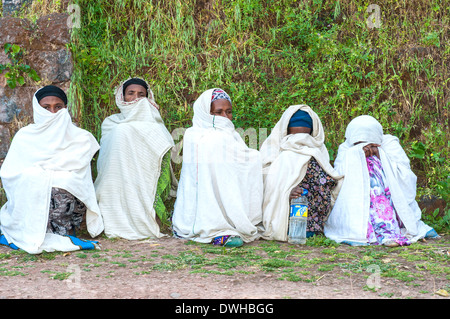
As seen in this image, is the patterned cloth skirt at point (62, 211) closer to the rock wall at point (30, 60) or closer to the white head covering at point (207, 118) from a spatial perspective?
the rock wall at point (30, 60)

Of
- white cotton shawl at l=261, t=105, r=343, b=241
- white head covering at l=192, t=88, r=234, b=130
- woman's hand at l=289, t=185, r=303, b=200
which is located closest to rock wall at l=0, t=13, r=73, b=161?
white head covering at l=192, t=88, r=234, b=130

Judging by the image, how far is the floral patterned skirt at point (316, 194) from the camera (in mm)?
4883

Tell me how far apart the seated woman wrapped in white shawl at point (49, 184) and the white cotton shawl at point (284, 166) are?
1.58 metres

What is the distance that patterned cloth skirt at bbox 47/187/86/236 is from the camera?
178 inches

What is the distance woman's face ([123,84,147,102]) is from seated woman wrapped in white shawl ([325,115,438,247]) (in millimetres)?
2067

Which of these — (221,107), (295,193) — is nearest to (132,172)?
(221,107)

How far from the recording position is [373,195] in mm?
4883

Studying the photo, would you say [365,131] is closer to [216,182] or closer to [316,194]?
[316,194]

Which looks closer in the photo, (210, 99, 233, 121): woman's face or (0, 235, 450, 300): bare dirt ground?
(0, 235, 450, 300): bare dirt ground

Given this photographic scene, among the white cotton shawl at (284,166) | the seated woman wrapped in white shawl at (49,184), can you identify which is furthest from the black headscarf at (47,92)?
the white cotton shawl at (284,166)

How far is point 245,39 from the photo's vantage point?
6414 millimetres

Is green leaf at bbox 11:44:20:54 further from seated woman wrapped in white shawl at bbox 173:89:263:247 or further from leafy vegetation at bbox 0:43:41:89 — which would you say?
seated woman wrapped in white shawl at bbox 173:89:263:247

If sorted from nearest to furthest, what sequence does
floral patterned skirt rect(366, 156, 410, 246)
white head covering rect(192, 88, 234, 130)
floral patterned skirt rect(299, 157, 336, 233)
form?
floral patterned skirt rect(366, 156, 410, 246)
floral patterned skirt rect(299, 157, 336, 233)
white head covering rect(192, 88, 234, 130)

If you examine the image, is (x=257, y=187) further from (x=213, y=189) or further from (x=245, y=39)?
(x=245, y=39)
